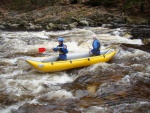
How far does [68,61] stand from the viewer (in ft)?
28.1

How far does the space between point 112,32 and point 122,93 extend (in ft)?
24.3

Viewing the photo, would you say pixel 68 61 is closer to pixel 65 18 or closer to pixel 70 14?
pixel 65 18

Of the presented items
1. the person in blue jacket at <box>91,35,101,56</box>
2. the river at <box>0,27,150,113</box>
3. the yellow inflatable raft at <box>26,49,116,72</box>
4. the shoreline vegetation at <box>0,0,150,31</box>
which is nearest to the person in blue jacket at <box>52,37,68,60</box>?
the yellow inflatable raft at <box>26,49,116,72</box>

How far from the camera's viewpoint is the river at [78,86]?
6.40m

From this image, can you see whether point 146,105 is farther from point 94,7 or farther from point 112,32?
point 94,7

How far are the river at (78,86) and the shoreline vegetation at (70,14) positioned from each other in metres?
5.00

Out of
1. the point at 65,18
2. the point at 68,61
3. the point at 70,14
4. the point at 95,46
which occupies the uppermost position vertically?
the point at 70,14

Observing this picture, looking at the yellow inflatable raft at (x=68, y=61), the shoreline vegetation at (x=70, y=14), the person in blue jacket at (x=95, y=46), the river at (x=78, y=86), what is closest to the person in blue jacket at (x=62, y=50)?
the yellow inflatable raft at (x=68, y=61)

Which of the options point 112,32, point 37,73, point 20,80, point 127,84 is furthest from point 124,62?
point 112,32

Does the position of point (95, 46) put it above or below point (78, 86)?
above

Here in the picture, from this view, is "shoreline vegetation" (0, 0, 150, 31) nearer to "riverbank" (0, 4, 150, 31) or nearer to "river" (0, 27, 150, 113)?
"riverbank" (0, 4, 150, 31)

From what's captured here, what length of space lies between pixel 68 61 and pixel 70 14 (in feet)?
33.9

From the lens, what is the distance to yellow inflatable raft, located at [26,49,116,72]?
8.25m

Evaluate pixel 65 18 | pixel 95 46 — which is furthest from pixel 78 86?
pixel 65 18
